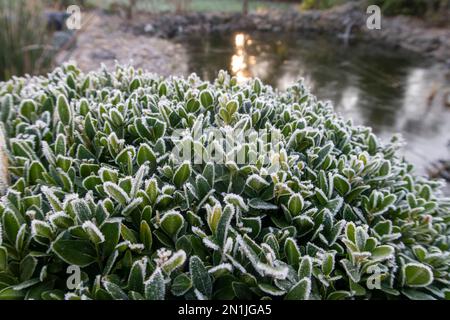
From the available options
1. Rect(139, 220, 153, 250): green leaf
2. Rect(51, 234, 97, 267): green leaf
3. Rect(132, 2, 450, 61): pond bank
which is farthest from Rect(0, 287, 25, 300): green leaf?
Rect(132, 2, 450, 61): pond bank

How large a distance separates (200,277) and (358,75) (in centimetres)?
737

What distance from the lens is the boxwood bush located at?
1.08 meters

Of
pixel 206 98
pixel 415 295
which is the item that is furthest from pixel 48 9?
pixel 415 295

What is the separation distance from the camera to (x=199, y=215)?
4.27ft

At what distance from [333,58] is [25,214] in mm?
8552

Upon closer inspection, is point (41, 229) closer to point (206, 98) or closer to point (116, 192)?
point (116, 192)

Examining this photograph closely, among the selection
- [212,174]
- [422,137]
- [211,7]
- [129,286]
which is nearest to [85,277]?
[129,286]

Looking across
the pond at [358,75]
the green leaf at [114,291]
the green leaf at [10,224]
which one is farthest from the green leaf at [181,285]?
the pond at [358,75]

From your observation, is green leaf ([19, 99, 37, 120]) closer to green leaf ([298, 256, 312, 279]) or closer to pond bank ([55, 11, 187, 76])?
green leaf ([298, 256, 312, 279])

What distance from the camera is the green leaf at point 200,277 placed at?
1.06m

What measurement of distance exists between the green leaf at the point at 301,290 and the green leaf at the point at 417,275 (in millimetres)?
404

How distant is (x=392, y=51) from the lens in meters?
9.73

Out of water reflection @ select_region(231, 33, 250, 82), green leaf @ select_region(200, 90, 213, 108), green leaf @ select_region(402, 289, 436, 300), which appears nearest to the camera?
green leaf @ select_region(402, 289, 436, 300)

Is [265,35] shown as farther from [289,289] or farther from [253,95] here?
[289,289]
